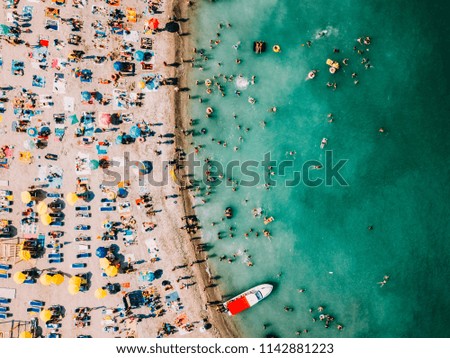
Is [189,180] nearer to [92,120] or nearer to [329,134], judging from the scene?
[92,120]

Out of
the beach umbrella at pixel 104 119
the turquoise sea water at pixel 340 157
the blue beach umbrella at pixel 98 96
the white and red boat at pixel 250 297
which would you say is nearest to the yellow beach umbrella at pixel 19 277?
the beach umbrella at pixel 104 119

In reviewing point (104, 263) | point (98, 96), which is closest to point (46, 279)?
point (104, 263)

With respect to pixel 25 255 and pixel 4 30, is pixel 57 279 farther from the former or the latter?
pixel 4 30

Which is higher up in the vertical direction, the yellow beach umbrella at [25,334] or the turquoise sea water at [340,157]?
the turquoise sea water at [340,157]

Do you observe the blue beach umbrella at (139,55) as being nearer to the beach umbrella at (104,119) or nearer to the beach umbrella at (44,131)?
the beach umbrella at (104,119)

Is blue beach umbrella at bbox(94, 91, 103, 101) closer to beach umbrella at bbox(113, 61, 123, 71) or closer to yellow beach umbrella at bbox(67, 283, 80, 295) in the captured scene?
beach umbrella at bbox(113, 61, 123, 71)

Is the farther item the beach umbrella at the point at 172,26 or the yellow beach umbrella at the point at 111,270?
the beach umbrella at the point at 172,26
